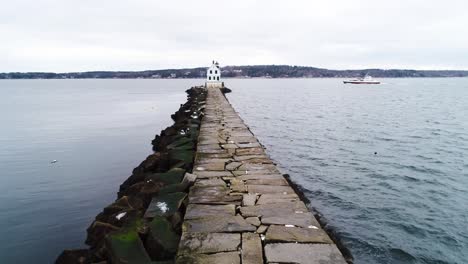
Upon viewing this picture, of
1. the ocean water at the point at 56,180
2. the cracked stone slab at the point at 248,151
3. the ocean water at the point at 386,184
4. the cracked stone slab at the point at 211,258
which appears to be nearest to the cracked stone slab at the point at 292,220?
the cracked stone slab at the point at 211,258

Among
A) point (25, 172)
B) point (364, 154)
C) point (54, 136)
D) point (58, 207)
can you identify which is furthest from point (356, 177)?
point (54, 136)

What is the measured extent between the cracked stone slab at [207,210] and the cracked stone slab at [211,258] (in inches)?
38.2

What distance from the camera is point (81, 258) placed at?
17.0 feet

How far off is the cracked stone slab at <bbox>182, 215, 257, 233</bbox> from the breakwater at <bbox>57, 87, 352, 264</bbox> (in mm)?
11

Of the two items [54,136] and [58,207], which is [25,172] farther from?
[54,136]

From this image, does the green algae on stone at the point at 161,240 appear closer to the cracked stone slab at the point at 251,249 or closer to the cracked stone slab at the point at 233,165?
the cracked stone slab at the point at 251,249

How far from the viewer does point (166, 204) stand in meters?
5.42

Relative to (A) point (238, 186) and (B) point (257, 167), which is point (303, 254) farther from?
(B) point (257, 167)

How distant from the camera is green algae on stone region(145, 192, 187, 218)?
520 cm

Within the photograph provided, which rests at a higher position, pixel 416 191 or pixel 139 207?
pixel 139 207

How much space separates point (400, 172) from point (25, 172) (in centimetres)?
1086

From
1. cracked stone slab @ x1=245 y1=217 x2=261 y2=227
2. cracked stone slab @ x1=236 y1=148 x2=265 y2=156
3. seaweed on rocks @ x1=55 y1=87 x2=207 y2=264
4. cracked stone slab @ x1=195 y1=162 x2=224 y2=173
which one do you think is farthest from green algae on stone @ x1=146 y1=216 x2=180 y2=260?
cracked stone slab @ x1=236 y1=148 x2=265 y2=156

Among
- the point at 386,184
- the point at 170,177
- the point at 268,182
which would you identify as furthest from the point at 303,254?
the point at 386,184

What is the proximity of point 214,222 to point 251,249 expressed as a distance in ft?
2.57
